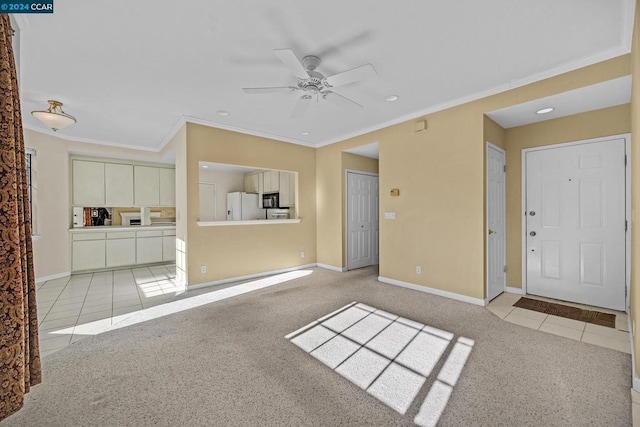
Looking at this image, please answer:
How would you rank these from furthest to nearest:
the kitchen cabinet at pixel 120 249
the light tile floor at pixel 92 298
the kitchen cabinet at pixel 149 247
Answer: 1. the kitchen cabinet at pixel 149 247
2. the kitchen cabinet at pixel 120 249
3. the light tile floor at pixel 92 298

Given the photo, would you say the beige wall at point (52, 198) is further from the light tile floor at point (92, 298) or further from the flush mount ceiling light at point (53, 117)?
the flush mount ceiling light at point (53, 117)

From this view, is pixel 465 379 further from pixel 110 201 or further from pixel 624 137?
pixel 110 201

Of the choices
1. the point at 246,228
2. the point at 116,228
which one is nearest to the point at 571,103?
the point at 246,228

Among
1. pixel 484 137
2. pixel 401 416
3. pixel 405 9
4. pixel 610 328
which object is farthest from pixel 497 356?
pixel 405 9

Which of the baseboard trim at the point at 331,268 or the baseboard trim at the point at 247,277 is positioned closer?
the baseboard trim at the point at 247,277

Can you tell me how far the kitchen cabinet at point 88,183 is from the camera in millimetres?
5547

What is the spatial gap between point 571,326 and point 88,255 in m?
7.78

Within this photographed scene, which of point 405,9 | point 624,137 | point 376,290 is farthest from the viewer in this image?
point 376,290

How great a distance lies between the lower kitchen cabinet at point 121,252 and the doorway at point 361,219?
15.4ft

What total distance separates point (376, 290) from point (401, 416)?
2.52m

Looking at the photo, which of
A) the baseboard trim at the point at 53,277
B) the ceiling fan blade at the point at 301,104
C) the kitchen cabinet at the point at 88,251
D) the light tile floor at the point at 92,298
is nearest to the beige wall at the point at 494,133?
the ceiling fan blade at the point at 301,104

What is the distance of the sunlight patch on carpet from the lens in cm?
185

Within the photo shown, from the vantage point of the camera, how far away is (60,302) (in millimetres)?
3793

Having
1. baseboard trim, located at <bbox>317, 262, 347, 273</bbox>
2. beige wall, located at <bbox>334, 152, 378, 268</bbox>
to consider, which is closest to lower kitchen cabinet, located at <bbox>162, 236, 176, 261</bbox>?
baseboard trim, located at <bbox>317, 262, 347, 273</bbox>
